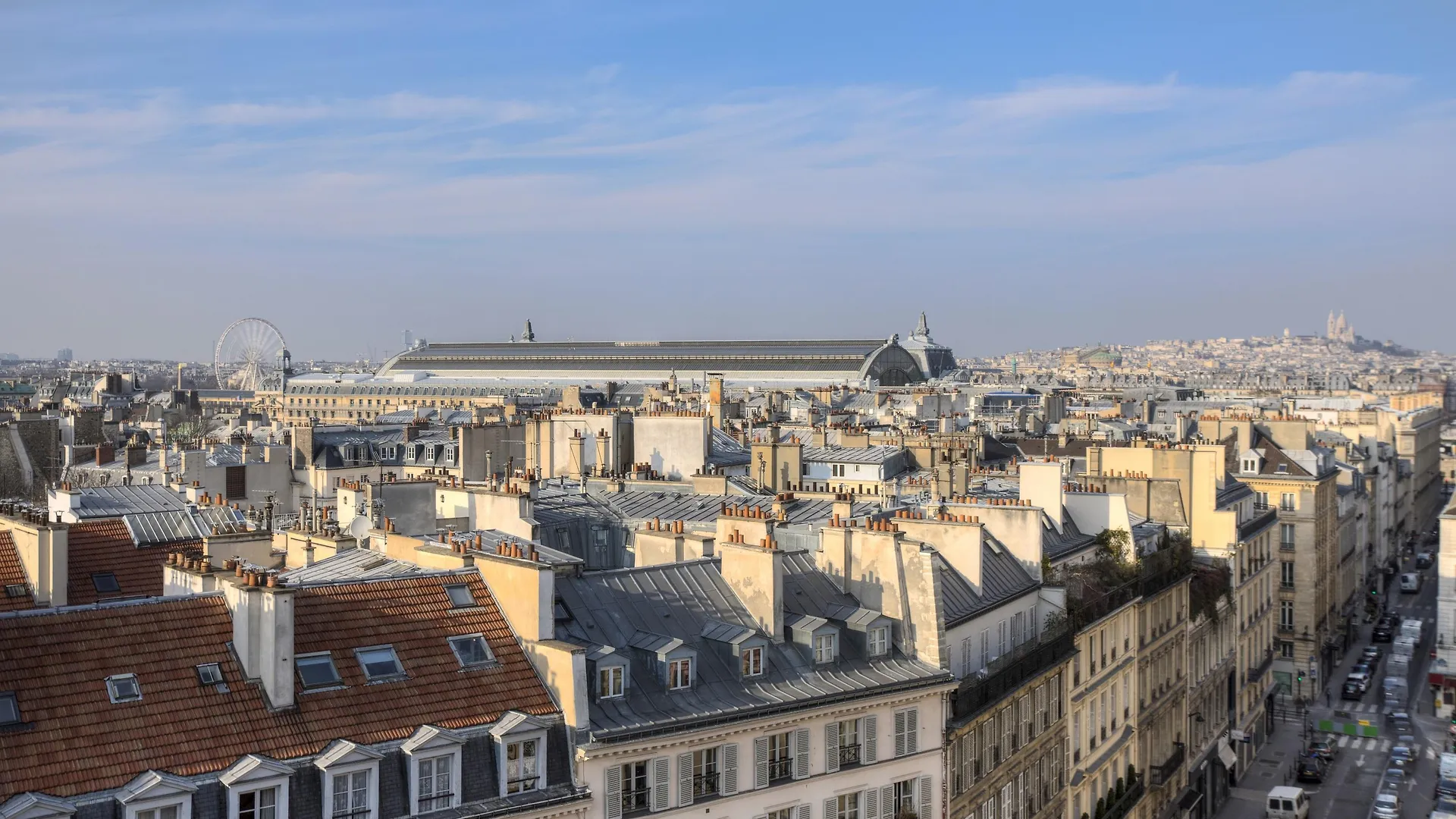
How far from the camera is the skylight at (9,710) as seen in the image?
16.3m

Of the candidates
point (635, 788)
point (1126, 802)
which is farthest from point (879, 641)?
point (1126, 802)

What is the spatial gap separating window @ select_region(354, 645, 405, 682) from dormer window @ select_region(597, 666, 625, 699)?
2.87m

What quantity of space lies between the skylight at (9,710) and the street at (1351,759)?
43363mm

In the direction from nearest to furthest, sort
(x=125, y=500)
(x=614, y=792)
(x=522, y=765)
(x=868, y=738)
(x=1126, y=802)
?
(x=522, y=765) → (x=614, y=792) → (x=868, y=738) → (x=125, y=500) → (x=1126, y=802)

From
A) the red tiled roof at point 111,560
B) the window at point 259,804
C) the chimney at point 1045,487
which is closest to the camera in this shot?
the window at point 259,804

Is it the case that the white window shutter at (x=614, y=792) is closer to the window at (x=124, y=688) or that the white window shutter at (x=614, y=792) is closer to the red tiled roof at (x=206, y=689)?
the red tiled roof at (x=206, y=689)

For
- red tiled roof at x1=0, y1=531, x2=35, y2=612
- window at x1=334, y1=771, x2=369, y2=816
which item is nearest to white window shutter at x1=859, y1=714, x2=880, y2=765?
window at x1=334, y1=771, x2=369, y2=816

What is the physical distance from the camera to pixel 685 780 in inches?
824

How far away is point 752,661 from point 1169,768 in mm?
25810

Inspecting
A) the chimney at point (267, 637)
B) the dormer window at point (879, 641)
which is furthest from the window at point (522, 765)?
the dormer window at point (879, 641)

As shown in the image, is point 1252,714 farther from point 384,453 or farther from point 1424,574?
point 1424,574

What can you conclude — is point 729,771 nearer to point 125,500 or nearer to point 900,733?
point 900,733

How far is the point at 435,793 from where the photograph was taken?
725 inches

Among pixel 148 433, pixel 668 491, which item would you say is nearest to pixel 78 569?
pixel 668 491
